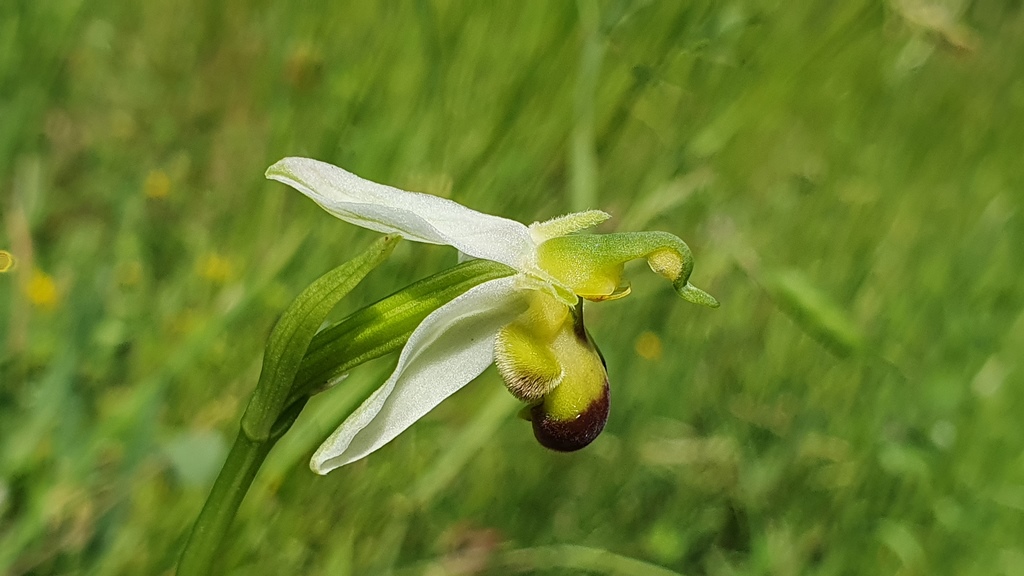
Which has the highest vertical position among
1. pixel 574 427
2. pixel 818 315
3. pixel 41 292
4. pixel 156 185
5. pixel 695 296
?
pixel 695 296

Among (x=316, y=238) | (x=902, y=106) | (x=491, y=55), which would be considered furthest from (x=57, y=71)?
(x=902, y=106)

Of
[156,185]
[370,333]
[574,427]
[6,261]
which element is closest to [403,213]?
[370,333]

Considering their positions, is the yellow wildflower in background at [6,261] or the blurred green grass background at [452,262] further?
the yellow wildflower in background at [6,261]

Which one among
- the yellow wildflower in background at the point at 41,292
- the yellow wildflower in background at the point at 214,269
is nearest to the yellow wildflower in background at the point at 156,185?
the yellow wildflower in background at the point at 214,269

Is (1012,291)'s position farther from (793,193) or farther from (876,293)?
(793,193)

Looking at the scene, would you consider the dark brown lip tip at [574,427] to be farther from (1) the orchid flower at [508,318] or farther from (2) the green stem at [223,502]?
(2) the green stem at [223,502]

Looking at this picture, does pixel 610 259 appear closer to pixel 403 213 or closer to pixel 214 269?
pixel 403 213

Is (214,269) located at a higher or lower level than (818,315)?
lower
